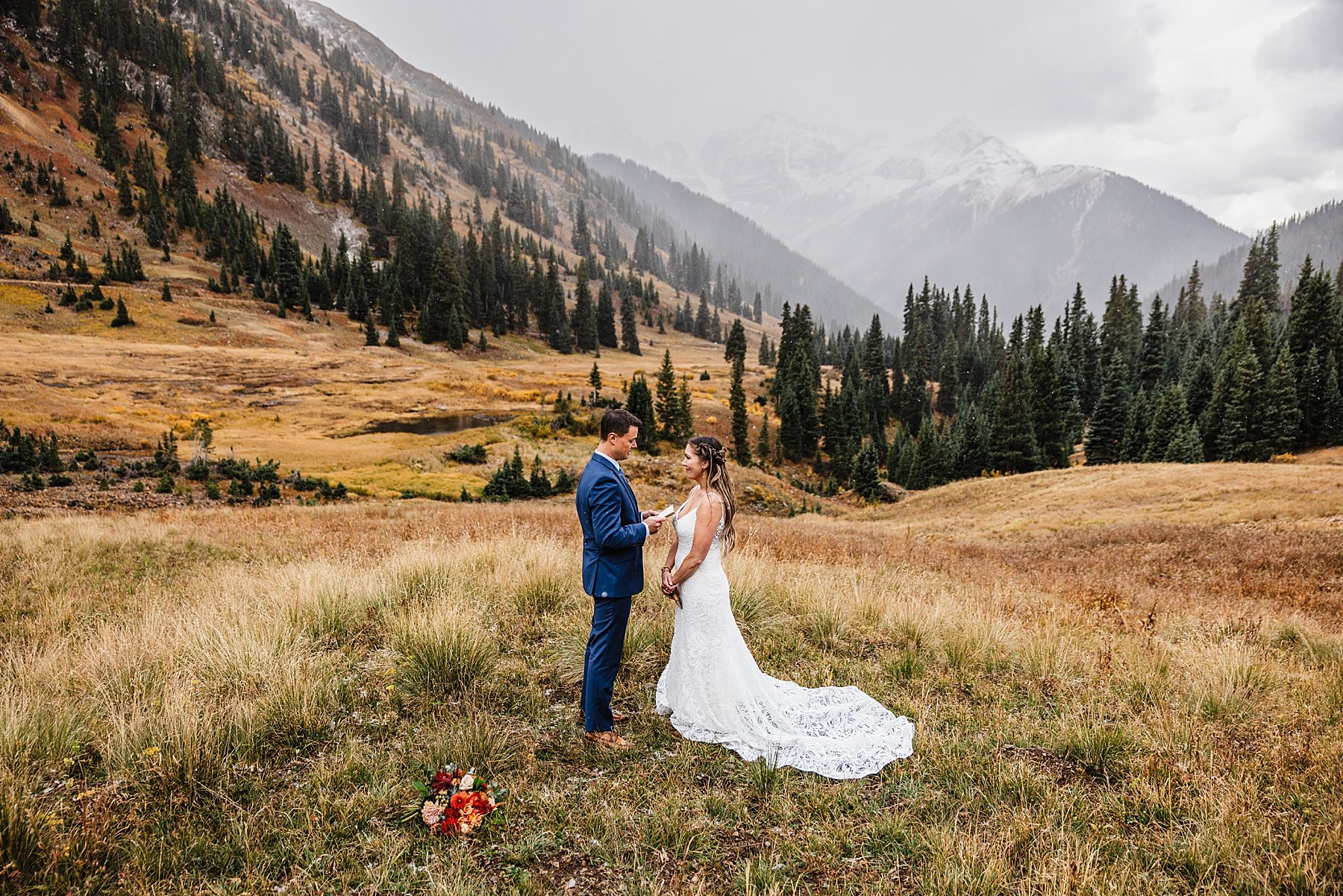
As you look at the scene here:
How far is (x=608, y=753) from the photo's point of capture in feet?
14.6

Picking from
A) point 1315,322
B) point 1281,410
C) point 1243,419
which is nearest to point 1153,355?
point 1315,322

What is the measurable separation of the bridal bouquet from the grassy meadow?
4.3 inches

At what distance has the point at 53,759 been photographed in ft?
12.3

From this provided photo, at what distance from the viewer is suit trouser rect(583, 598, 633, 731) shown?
15.1 feet

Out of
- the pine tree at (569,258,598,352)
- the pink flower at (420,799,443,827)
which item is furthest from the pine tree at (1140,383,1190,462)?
the pine tree at (569,258,598,352)

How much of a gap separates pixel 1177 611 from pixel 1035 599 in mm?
1984

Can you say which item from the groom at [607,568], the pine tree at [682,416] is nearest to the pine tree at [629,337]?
the pine tree at [682,416]

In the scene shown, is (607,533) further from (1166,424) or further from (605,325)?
(605,325)

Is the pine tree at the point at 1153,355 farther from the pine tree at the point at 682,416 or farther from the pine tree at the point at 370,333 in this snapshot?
the pine tree at the point at 370,333

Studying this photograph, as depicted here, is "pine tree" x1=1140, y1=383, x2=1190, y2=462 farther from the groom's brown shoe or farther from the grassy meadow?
the groom's brown shoe

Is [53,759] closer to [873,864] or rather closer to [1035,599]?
[873,864]

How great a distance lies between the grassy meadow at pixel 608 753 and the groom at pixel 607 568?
0.33 meters

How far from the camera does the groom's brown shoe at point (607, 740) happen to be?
450 centimetres

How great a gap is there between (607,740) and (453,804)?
1.37 m
